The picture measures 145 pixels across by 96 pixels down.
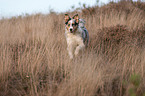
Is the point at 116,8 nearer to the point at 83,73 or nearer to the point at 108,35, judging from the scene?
the point at 108,35

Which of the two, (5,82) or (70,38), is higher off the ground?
(70,38)

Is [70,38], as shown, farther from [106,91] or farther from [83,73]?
[106,91]

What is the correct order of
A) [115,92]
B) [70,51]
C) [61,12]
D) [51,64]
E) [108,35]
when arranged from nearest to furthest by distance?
1. [115,92]
2. [51,64]
3. [70,51]
4. [108,35]
5. [61,12]

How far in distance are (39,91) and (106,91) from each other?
3.78 feet

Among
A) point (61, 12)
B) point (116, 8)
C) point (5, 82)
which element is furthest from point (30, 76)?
point (61, 12)

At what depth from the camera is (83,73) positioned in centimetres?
295

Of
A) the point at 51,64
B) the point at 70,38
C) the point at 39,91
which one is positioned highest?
the point at 70,38

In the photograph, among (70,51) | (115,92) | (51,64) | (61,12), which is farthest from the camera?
(61,12)

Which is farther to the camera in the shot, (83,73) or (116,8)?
(116,8)

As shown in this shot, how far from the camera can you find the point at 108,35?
550 centimetres

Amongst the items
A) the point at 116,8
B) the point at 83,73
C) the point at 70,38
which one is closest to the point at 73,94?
the point at 83,73

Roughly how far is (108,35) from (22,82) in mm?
3286

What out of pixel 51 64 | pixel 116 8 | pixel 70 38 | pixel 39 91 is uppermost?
pixel 116 8

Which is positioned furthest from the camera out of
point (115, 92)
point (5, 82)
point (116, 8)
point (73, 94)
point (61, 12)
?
point (61, 12)
